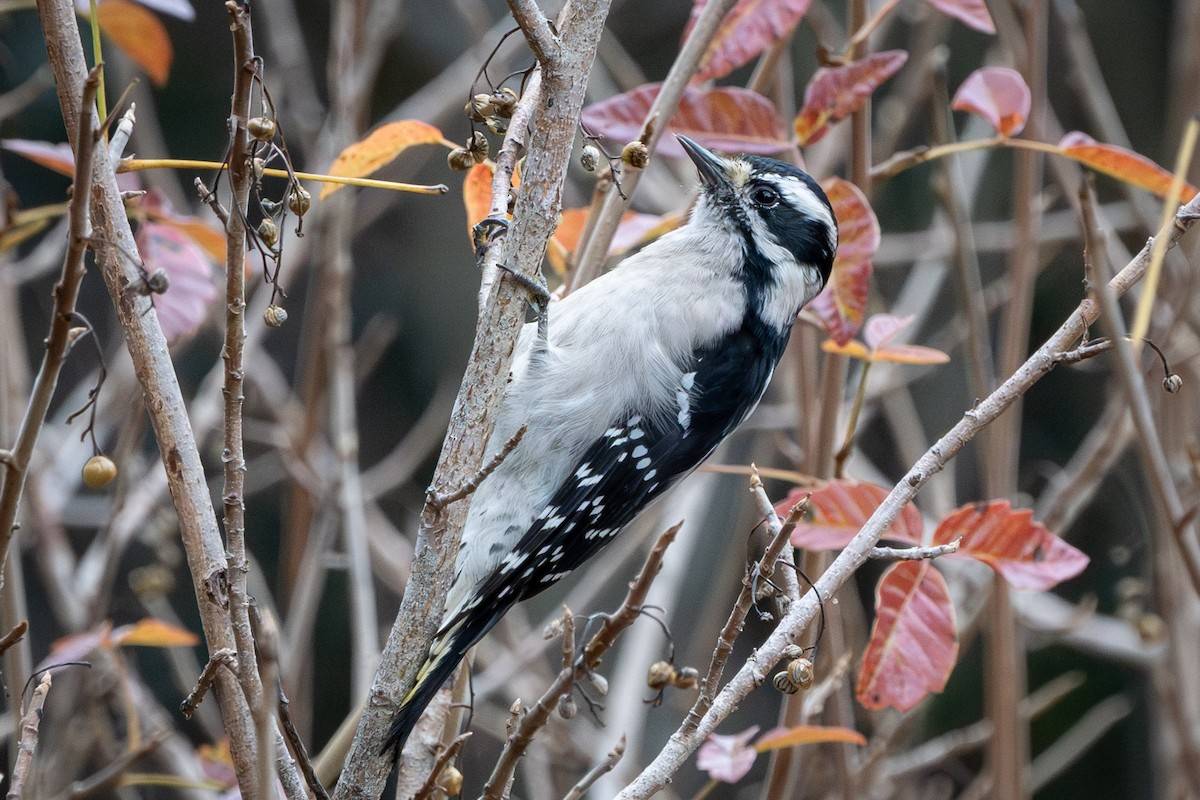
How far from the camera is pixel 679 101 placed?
2.49 meters

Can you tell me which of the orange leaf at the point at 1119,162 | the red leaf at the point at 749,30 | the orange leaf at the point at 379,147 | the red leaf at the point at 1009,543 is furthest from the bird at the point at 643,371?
the red leaf at the point at 1009,543

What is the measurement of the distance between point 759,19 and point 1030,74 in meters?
1.13

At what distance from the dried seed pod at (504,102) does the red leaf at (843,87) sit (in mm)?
685

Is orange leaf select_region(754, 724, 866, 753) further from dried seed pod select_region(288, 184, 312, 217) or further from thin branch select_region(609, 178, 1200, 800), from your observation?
dried seed pod select_region(288, 184, 312, 217)

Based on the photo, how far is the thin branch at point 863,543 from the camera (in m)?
1.51

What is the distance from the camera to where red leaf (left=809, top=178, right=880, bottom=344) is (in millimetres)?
2385

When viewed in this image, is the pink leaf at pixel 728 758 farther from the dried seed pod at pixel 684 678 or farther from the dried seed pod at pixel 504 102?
the dried seed pod at pixel 504 102

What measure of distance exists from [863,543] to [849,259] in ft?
3.02

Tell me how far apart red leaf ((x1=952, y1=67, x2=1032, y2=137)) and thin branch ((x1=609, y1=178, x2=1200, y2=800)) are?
683 millimetres

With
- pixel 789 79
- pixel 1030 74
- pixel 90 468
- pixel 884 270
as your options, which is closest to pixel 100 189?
pixel 90 468

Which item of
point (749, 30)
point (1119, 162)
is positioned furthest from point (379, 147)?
point (1119, 162)

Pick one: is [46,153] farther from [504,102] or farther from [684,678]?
[684,678]

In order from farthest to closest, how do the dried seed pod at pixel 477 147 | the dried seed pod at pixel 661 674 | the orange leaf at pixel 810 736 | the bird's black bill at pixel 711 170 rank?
the bird's black bill at pixel 711 170, the dried seed pod at pixel 477 147, the orange leaf at pixel 810 736, the dried seed pod at pixel 661 674

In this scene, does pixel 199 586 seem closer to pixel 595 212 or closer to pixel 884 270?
pixel 595 212
